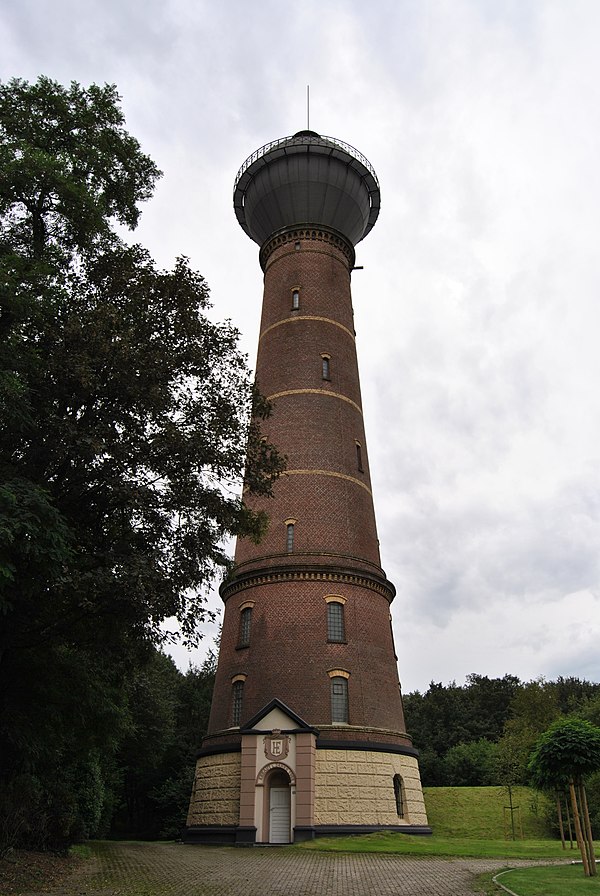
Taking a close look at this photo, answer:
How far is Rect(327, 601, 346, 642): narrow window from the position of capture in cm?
2538

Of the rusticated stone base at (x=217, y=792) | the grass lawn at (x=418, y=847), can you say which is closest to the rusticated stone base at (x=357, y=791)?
the grass lawn at (x=418, y=847)

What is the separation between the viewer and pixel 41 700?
16000mm

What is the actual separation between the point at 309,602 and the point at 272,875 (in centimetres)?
1120

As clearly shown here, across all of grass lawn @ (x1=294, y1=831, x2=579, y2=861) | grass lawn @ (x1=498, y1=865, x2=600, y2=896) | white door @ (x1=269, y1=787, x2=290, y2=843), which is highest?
white door @ (x1=269, y1=787, x2=290, y2=843)

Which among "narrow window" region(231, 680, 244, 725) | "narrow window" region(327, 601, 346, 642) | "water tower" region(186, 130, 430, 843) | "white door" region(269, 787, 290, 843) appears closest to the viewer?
"white door" region(269, 787, 290, 843)

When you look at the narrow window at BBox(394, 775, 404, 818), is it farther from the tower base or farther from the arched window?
the arched window

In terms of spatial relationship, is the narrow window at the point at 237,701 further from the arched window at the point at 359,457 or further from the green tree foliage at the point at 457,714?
the green tree foliage at the point at 457,714

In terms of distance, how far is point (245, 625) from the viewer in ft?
86.9

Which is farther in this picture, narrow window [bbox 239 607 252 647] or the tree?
narrow window [bbox 239 607 252 647]

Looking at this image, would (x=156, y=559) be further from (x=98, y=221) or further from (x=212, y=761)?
(x=212, y=761)

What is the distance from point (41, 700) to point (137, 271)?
31.7 feet

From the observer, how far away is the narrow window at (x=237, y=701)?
25.1 meters

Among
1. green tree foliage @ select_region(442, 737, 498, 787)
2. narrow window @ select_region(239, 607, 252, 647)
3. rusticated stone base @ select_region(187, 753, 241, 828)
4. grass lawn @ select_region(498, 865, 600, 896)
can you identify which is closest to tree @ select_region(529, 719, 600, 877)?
grass lawn @ select_region(498, 865, 600, 896)

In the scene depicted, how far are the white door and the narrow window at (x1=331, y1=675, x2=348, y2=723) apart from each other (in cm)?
278
